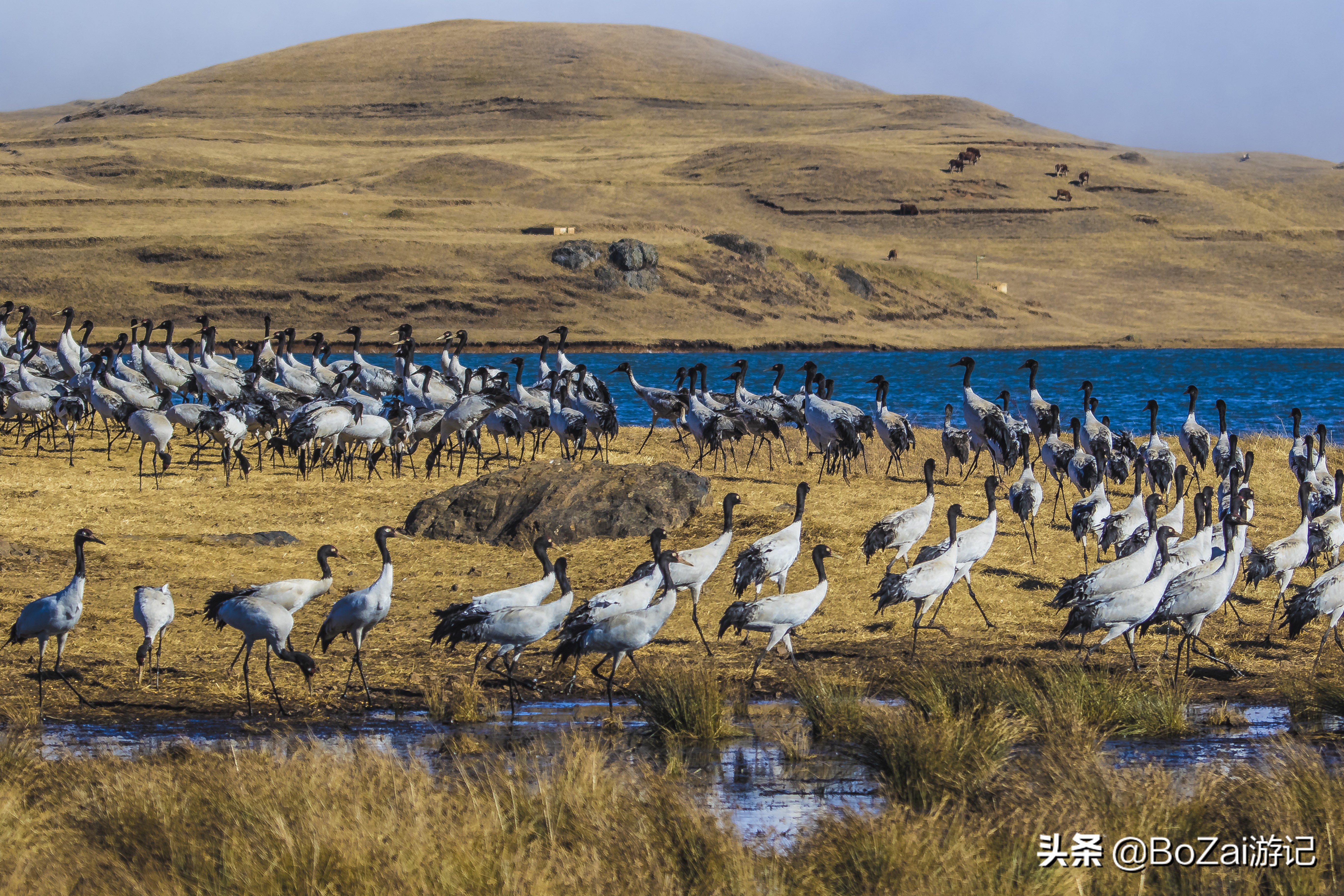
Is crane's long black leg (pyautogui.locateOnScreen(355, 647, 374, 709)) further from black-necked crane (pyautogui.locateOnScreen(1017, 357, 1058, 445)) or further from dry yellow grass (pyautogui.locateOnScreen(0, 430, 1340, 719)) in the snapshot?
black-necked crane (pyautogui.locateOnScreen(1017, 357, 1058, 445))

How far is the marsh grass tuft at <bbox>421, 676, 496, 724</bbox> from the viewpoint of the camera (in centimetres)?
1070

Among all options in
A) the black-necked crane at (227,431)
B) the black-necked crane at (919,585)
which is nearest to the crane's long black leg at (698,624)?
the black-necked crane at (919,585)

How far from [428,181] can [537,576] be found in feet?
330

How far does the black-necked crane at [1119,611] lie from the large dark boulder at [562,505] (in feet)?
21.0

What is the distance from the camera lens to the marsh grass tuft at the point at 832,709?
10031 millimetres

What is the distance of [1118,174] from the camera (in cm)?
12375

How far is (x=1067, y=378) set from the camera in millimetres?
57281

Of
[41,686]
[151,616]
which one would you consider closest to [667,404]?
[151,616]

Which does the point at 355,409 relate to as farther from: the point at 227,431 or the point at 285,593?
the point at 285,593

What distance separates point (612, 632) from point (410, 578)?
195 inches

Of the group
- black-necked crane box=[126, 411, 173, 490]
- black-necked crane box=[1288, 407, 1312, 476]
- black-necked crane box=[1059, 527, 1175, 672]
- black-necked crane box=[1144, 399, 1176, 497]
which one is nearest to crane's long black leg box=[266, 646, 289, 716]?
black-necked crane box=[1059, 527, 1175, 672]

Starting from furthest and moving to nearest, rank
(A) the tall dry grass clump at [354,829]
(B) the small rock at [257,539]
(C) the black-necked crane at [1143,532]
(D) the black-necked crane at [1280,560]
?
(B) the small rock at [257,539], (C) the black-necked crane at [1143,532], (D) the black-necked crane at [1280,560], (A) the tall dry grass clump at [354,829]

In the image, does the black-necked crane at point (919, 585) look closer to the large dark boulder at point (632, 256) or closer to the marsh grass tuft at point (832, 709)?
the marsh grass tuft at point (832, 709)

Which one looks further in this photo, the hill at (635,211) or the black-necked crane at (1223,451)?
the hill at (635,211)
